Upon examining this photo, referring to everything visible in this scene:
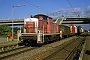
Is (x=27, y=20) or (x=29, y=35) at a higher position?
(x=27, y=20)

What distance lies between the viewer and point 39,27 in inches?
896

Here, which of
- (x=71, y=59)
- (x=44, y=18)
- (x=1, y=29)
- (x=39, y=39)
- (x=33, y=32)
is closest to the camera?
(x=71, y=59)

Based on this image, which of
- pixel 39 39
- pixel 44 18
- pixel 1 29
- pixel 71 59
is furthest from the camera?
pixel 1 29

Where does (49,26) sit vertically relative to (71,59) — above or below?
above

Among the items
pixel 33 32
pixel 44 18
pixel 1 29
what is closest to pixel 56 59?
pixel 33 32

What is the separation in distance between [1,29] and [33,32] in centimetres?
5563

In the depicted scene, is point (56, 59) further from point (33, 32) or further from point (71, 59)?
point (33, 32)

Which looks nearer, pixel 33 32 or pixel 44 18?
pixel 33 32

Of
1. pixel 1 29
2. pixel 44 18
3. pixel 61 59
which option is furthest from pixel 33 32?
pixel 1 29

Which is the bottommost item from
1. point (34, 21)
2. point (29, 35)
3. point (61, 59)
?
point (61, 59)

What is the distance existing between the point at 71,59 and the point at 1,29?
6606 centimetres

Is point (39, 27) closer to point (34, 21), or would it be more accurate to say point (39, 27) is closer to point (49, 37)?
point (34, 21)

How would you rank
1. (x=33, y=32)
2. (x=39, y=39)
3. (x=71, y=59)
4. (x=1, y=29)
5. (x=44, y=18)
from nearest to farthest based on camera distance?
(x=71, y=59)
(x=39, y=39)
(x=33, y=32)
(x=44, y=18)
(x=1, y=29)

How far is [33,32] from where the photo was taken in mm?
22141
